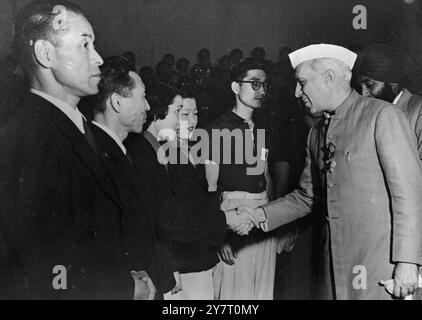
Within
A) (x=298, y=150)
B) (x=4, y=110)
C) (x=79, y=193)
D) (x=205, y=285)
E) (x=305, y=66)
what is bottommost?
(x=205, y=285)

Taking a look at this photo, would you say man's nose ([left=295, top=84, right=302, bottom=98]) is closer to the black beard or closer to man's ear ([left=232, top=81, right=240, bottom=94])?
man's ear ([left=232, top=81, right=240, bottom=94])

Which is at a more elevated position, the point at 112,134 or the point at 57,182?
the point at 112,134

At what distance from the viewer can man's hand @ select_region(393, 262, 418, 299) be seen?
2700mm

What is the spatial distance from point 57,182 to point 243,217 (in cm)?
92

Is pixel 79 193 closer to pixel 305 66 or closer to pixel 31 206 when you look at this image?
pixel 31 206

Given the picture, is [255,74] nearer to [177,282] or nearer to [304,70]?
[304,70]

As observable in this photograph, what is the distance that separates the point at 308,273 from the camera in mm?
3045

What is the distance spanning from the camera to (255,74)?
120 inches

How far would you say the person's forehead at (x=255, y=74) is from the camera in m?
3.03

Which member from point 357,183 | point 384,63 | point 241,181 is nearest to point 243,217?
point 241,181

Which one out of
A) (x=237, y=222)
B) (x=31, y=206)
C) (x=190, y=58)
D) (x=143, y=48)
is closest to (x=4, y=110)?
(x=31, y=206)

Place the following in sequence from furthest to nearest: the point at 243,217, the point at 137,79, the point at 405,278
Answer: the point at 243,217, the point at 137,79, the point at 405,278

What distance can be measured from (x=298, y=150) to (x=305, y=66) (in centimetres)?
42

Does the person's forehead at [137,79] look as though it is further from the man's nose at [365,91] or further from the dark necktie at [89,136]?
the man's nose at [365,91]
